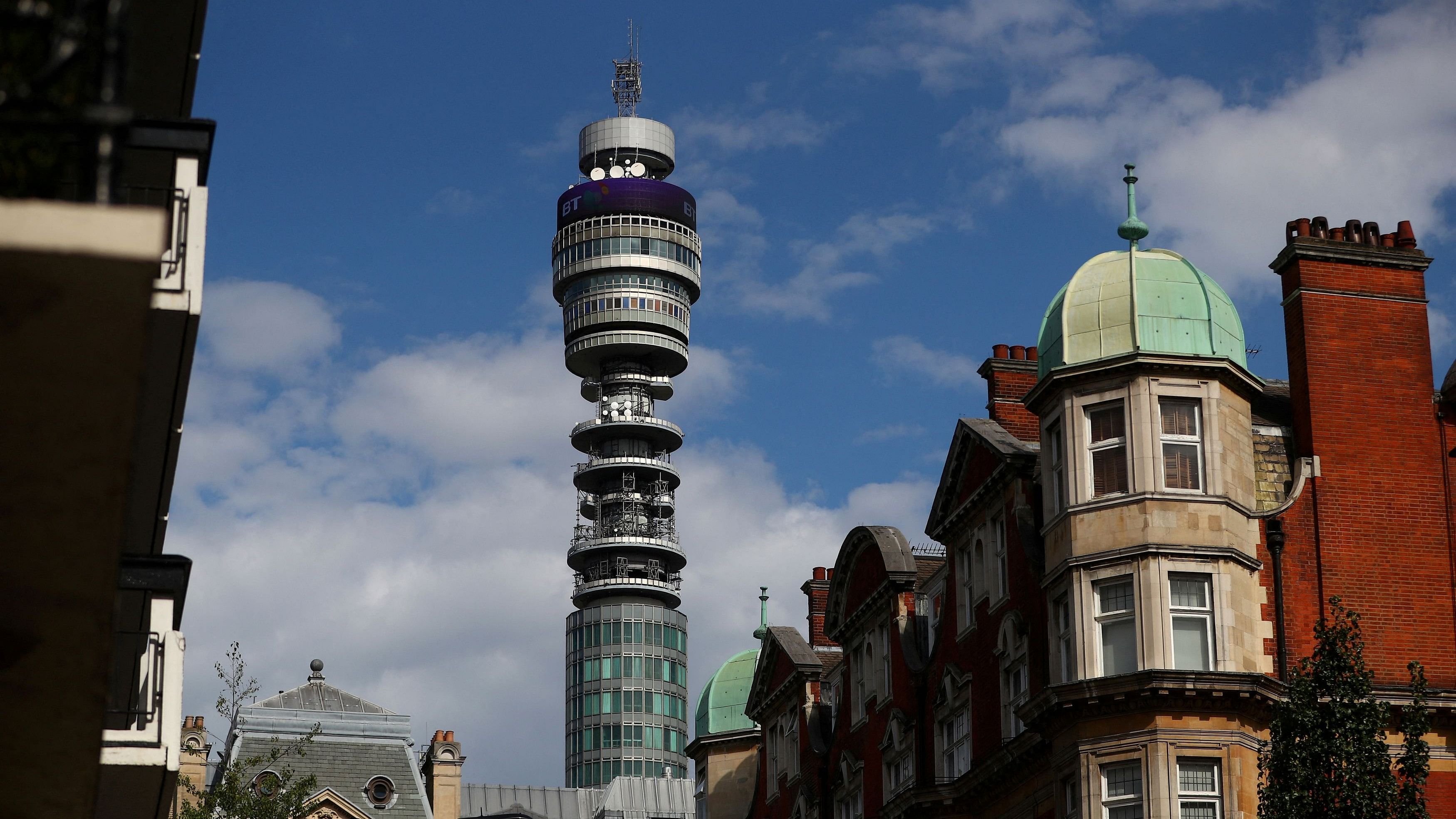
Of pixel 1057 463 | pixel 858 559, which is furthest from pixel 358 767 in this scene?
pixel 1057 463

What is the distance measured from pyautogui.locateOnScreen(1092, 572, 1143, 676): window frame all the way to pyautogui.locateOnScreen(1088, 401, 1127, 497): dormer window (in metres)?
1.65

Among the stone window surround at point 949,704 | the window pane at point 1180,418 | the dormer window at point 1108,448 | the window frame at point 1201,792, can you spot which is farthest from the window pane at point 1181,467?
the stone window surround at point 949,704

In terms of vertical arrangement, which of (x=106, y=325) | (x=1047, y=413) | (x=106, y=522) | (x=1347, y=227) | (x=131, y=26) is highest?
(x=1347, y=227)

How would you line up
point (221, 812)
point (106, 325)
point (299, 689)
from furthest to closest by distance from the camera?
point (299, 689) → point (221, 812) → point (106, 325)

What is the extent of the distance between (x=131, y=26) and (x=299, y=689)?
69.5 m

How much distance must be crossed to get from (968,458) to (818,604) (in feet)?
67.2

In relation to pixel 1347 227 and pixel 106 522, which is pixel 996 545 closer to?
pixel 1347 227

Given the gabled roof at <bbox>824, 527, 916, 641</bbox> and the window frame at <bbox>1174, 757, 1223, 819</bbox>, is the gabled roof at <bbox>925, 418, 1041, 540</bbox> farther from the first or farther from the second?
the window frame at <bbox>1174, 757, 1223, 819</bbox>

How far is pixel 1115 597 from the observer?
37.0m

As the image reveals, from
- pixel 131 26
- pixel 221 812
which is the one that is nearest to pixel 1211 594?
pixel 221 812

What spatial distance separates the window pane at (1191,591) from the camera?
120 feet

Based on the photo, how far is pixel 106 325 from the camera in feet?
33.9

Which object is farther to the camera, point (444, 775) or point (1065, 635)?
point (444, 775)

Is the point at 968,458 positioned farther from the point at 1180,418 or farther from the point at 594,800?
the point at 594,800
